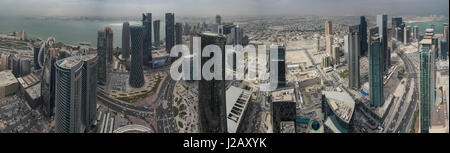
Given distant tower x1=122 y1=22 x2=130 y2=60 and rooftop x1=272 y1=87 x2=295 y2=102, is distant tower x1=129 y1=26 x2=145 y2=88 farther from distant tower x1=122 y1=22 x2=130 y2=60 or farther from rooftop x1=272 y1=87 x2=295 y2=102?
rooftop x1=272 y1=87 x2=295 y2=102

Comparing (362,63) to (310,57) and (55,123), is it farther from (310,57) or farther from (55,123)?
(55,123)

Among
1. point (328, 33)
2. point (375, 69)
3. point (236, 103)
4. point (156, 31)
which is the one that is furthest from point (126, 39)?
→ point (375, 69)

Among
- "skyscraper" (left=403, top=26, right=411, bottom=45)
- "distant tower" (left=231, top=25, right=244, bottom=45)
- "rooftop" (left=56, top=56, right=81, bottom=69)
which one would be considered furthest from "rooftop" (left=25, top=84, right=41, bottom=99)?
"skyscraper" (left=403, top=26, right=411, bottom=45)

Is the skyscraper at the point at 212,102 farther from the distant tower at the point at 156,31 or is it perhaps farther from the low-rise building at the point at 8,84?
the low-rise building at the point at 8,84

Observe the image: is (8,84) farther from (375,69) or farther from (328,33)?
A: (375,69)

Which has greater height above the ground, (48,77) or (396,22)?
(396,22)

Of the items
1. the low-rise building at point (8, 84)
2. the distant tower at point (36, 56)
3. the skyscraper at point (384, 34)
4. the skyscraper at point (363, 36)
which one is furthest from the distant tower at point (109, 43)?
the skyscraper at point (384, 34)

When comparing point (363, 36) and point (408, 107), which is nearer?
point (408, 107)
